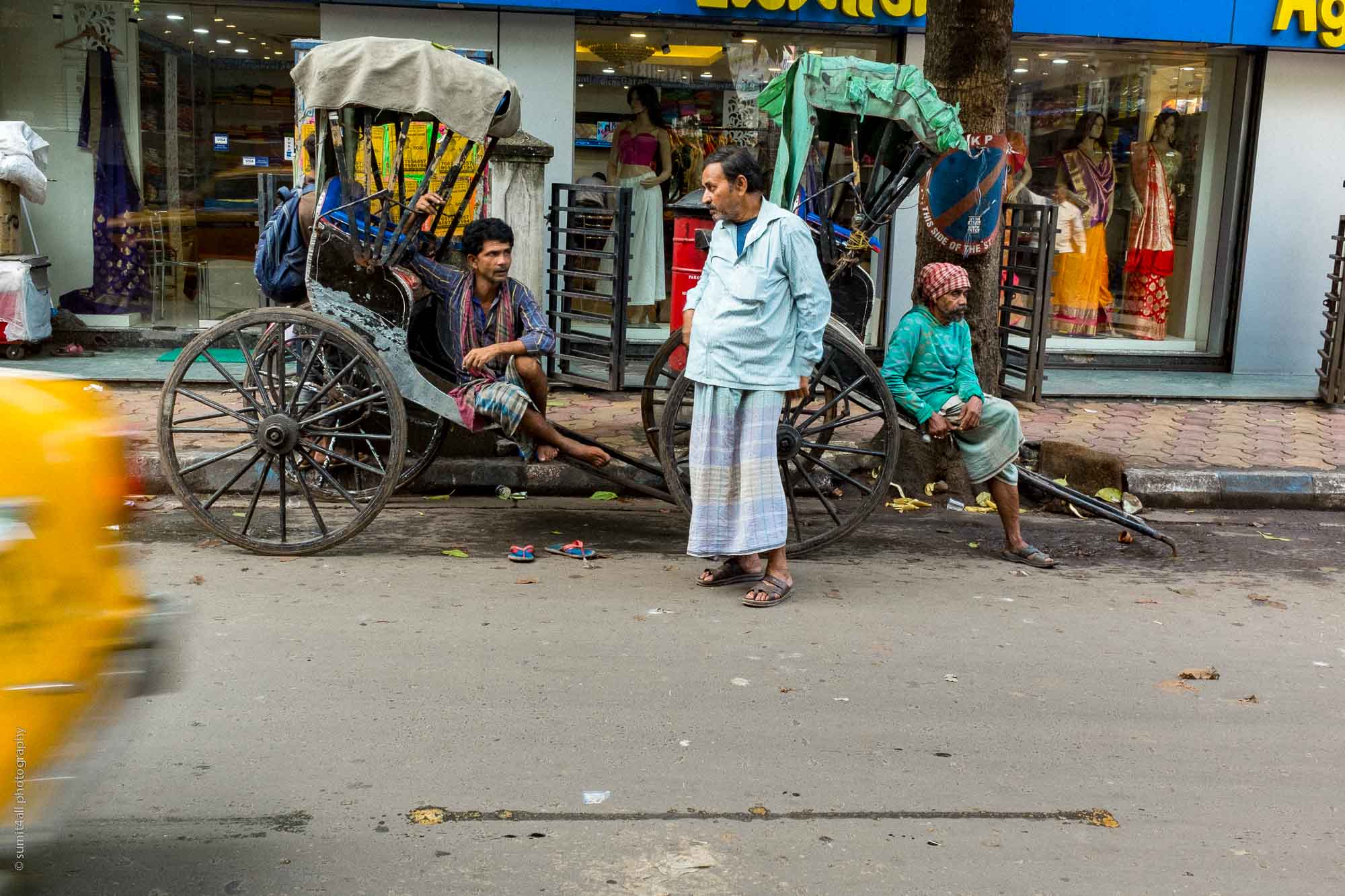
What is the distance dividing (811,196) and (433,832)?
3731mm

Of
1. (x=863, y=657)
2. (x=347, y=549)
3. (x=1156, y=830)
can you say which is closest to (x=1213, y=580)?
(x=863, y=657)

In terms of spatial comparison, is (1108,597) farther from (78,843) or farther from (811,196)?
(78,843)

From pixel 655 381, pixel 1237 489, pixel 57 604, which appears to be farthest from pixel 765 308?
pixel 1237 489

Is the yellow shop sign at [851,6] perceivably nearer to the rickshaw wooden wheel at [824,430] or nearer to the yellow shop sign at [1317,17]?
the yellow shop sign at [1317,17]

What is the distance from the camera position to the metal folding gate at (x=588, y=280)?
9047 mm

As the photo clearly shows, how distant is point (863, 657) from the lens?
467cm

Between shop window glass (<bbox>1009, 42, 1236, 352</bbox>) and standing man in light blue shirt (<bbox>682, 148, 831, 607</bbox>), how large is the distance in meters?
6.38

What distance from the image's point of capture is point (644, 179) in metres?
10.7

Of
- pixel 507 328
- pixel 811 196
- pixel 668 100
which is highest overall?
pixel 668 100

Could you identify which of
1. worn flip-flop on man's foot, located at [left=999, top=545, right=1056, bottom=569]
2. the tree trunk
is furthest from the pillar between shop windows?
worn flip-flop on man's foot, located at [left=999, top=545, right=1056, bottom=569]

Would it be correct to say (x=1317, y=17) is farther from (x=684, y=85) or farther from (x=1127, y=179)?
(x=684, y=85)

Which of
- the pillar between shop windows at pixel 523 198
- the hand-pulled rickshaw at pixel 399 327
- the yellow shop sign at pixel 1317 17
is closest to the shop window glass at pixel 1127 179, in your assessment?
the yellow shop sign at pixel 1317 17

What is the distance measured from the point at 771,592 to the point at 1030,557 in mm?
1484

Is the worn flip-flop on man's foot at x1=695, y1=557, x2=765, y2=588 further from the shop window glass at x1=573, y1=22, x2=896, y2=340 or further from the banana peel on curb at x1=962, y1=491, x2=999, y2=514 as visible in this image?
the shop window glass at x1=573, y1=22, x2=896, y2=340
